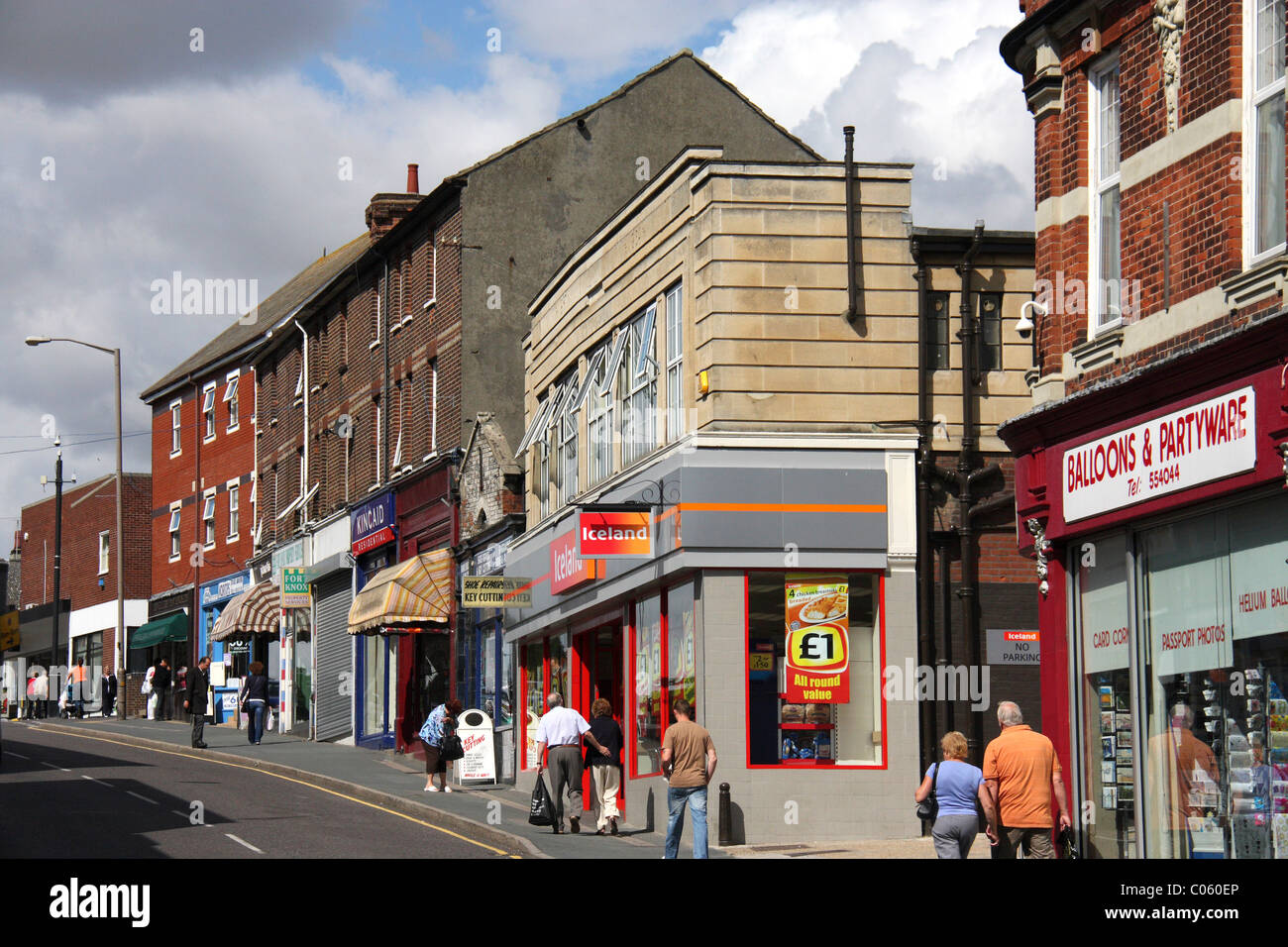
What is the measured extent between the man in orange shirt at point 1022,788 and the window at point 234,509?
1595 inches

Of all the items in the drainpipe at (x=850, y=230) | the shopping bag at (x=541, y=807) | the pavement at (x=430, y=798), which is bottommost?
the pavement at (x=430, y=798)

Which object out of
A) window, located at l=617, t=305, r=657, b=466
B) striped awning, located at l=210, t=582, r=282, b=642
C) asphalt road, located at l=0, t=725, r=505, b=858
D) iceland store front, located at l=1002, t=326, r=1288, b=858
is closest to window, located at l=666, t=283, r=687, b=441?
window, located at l=617, t=305, r=657, b=466

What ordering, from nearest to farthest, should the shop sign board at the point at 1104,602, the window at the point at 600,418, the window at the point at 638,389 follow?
the shop sign board at the point at 1104,602, the window at the point at 638,389, the window at the point at 600,418

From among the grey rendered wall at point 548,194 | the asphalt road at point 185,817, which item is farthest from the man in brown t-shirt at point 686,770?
the grey rendered wall at point 548,194

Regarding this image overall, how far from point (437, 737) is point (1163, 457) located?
14634mm

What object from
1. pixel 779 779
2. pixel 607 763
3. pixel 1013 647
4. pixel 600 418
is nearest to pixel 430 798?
pixel 607 763

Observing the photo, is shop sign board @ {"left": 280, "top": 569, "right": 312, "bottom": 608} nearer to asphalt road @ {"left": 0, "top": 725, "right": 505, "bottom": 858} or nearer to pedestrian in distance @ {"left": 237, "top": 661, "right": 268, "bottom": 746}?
pedestrian in distance @ {"left": 237, "top": 661, "right": 268, "bottom": 746}

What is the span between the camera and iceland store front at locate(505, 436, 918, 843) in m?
20.9

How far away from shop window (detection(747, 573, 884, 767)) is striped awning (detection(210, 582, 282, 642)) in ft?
84.3

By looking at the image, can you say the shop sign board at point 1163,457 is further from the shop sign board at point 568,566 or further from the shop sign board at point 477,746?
the shop sign board at point 477,746

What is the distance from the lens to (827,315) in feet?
72.5

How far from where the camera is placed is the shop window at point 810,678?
69.3ft

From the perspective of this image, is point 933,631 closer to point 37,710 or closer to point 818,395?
point 818,395
